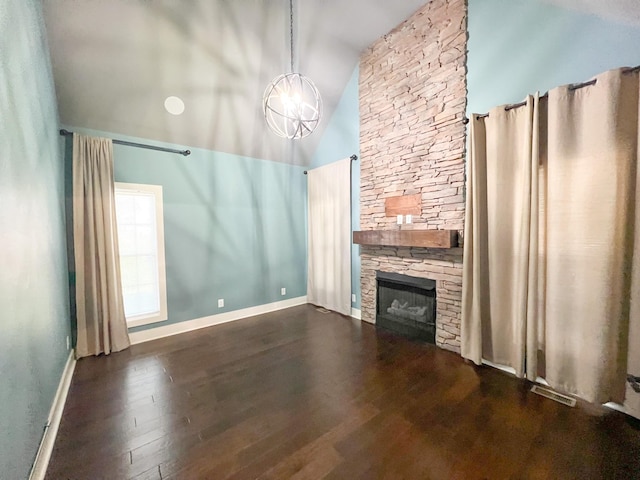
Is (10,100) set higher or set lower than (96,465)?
higher

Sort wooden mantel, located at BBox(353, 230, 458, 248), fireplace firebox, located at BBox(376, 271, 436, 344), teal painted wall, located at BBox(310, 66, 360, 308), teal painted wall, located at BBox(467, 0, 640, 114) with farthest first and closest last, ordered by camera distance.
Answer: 1. teal painted wall, located at BBox(310, 66, 360, 308)
2. fireplace firebox, located at BBox(376, 271, 436, 344)
3. wooden mantel, located at BBox(353, 230, 458, 248)
4. teal painted wall, located at BBox(467, 0, 640, 114)

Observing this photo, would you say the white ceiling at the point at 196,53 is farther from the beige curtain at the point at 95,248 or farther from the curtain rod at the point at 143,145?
the beige curtain at the point at 95,248

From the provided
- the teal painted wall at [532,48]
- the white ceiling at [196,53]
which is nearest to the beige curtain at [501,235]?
the teal painted wall at [532,48]

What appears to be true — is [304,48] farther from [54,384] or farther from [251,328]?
[54,384]

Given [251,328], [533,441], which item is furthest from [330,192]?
[533,441]

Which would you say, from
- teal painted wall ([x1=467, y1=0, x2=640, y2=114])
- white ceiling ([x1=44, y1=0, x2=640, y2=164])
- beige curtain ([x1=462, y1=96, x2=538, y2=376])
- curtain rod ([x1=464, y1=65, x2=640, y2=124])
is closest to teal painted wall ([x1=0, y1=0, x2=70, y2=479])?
white ceiling ([x1=44, y1=0, x2=640, y2=164])

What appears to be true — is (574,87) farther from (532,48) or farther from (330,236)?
(330,236)

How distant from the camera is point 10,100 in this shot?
1242 millimetres

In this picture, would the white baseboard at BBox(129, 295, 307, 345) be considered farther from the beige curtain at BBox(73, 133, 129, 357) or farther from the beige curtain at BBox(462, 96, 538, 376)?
the beige curtain at BBox(462, 96, 538, 376)

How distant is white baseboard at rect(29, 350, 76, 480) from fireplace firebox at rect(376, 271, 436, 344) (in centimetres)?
319

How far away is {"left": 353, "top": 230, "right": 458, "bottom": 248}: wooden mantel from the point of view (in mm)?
2567

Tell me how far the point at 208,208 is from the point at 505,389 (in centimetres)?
402

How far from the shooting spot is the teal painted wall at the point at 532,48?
5.90 ft

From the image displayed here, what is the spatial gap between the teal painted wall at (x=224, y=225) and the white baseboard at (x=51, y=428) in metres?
0.95
